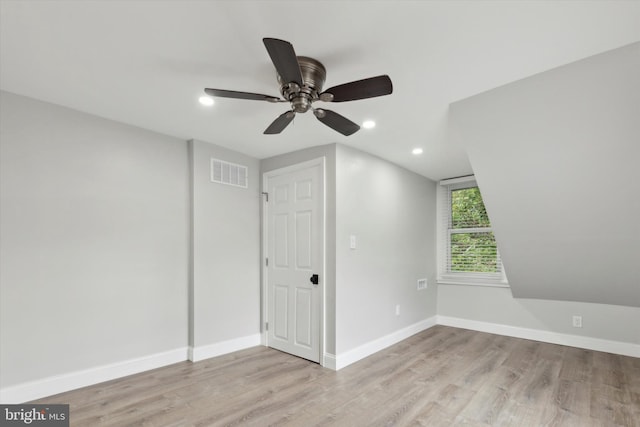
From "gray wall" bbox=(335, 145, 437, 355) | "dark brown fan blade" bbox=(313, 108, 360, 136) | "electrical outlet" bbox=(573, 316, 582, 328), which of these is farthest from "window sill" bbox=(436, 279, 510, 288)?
"dark brown fan blade" bbox=(313, 108, 360, 136)

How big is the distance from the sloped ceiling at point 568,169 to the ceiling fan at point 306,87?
46.3 inches

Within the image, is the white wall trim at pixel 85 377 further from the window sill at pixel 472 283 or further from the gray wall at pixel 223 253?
the window sill at pixel 472 283

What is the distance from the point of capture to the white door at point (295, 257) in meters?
3.69

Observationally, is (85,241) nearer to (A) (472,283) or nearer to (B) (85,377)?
(B) (85,377)

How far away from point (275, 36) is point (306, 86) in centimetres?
32

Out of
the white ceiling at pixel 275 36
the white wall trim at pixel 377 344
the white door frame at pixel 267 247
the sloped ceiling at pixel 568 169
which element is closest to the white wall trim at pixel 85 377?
the white door frame at pixel 267 247

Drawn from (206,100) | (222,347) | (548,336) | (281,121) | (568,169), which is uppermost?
(206,100)

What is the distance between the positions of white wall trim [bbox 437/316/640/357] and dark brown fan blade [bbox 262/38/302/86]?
4709mm

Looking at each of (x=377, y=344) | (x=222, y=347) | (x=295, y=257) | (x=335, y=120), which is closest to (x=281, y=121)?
(x=335, y=120)

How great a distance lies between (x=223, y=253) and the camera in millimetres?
3889

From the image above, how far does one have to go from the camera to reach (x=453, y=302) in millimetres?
5324

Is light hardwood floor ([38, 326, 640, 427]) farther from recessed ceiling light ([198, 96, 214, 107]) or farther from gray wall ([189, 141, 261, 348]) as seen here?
recessed ceiling light ([198, 96, 214, 107])

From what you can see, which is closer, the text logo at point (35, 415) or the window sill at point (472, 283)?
the text logo at point (35, 415)

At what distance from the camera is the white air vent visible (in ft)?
12.7
